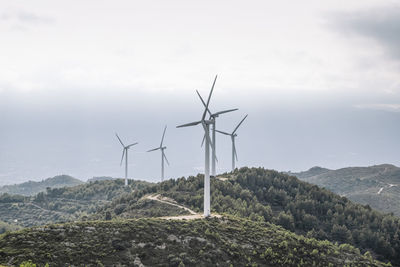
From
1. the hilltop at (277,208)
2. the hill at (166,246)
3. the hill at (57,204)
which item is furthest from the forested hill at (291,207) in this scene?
the hill at (57,204)

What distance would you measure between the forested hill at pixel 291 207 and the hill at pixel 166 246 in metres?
25.1

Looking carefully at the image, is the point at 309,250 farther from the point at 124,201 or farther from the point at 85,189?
the point at 85,189

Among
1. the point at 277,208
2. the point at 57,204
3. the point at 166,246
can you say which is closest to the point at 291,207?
the point at 277,208

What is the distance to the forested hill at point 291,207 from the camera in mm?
101562

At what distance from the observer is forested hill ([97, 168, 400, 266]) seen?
101562 millimetres

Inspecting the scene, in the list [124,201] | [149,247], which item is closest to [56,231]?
[149,247]

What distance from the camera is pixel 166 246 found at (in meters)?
59.0


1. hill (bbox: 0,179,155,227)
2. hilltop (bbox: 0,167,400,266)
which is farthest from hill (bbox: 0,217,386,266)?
hill (bbox: 0,179,155,227)

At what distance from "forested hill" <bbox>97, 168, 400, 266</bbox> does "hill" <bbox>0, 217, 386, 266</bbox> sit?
25057 mm

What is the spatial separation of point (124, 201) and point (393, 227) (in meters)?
79.6

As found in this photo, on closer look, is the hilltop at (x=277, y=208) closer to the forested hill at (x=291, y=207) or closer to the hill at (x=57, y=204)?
the forested hill at (x=291, y=207)

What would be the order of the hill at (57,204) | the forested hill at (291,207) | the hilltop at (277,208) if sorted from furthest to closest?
the hill at (57,204), the forested hill at (291,207), the hilltop at (277,208)

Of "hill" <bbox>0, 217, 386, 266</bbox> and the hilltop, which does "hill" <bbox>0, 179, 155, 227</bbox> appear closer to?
the hilltop

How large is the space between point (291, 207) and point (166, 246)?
6389 centimetres
